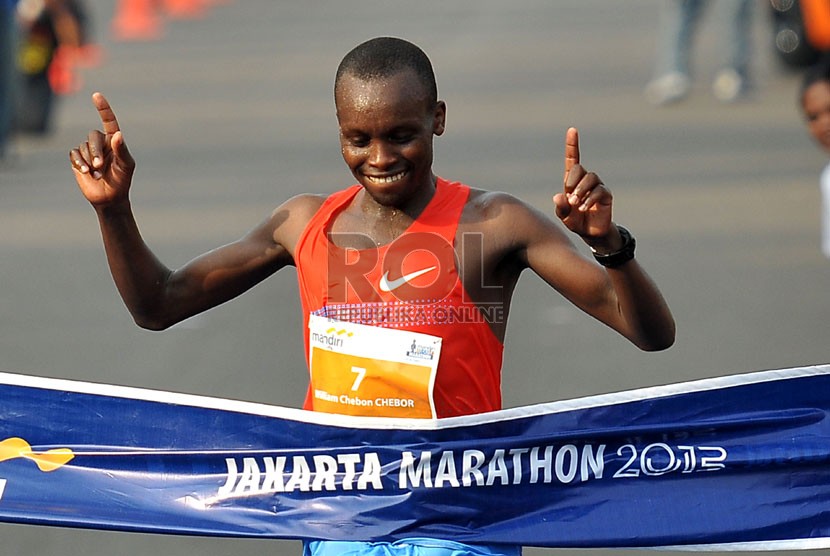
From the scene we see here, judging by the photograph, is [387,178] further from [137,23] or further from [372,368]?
[137,23]

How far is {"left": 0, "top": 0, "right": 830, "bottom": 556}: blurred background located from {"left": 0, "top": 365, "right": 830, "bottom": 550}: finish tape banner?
86.4 inches

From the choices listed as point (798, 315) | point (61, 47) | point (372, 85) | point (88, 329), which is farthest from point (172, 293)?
point (61, 47)

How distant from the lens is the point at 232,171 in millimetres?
14086

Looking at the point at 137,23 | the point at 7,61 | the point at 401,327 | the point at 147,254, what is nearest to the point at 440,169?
the point at 7,61

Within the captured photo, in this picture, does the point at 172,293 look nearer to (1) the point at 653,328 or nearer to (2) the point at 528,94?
(1) the point at 653,328

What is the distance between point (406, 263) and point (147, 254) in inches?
25.5

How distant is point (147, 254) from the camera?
3748 mm

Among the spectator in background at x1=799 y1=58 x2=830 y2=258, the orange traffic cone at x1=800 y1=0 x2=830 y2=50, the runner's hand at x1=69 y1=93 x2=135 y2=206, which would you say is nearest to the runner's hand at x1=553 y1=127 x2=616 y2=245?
the runner's hand at x1=69 y1=93 x2=135 y2=206

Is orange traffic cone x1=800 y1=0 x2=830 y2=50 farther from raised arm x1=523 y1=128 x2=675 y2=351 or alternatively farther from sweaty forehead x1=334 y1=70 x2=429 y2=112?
sweaty forehead x1=334 y1=70 x2=429 y2=112

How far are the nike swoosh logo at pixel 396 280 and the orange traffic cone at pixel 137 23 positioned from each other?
2016 centimetres

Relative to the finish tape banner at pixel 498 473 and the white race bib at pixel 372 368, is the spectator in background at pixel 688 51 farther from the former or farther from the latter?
the white race bib at pixel 372 368

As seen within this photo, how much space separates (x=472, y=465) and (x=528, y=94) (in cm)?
1429

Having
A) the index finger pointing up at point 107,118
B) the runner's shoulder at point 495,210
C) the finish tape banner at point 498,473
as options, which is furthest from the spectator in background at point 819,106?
the index finger pointing up at point 107,118

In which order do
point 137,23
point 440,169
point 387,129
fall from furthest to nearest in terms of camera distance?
point 137,23 < point 440,169 < point 387,129
